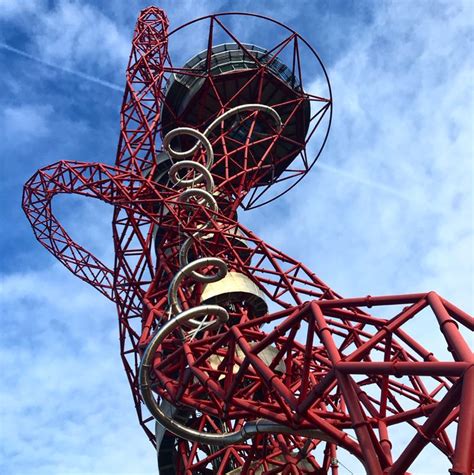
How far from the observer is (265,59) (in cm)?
3138

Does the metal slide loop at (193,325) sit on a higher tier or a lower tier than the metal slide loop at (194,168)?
lower

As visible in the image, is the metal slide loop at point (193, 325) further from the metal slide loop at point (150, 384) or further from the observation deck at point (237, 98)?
the observation deck at point (237, 98)

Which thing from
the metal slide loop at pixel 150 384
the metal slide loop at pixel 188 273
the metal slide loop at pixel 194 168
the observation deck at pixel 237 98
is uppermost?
the observation deck at pixel 237 98

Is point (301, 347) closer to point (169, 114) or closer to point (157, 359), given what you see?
point (157, 359)

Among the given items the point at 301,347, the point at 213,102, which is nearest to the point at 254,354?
the point at 301,347

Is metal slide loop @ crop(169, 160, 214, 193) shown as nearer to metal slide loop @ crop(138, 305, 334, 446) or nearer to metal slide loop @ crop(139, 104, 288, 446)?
metal slide loop @ crop(139, 104, 288, 446)

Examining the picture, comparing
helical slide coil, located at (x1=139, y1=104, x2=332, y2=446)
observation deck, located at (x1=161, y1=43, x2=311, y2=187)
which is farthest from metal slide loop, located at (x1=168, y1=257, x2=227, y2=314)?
observation deck, located at (x1=161, y1=43, x2=311, y2=187)

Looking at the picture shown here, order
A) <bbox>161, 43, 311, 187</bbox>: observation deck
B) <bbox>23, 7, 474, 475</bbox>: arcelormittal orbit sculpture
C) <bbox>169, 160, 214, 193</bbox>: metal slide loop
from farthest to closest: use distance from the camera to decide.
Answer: <bbox>161, 43, 311, 187</bbox>: observation deck < <bbox>169, 160, 214, 193</bbox>: metal slide loop < <bbox>23, 7, 474, 475</bbox>: arcelormittal orbit sculpture

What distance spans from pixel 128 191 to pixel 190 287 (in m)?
4.91

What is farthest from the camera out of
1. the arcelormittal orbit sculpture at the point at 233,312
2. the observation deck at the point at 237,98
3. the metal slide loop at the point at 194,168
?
the observation deck at the point at 237,98

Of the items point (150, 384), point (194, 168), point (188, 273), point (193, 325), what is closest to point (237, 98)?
point (194, 168)

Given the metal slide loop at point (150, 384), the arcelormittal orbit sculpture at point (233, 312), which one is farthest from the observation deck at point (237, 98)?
the metal slide loop at point (150, 384)

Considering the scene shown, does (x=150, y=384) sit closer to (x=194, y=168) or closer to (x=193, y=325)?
(x=193, y=325)

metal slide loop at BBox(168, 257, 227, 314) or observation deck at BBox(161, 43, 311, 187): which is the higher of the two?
observation deck at BBox(161, 43, 311, 187)
